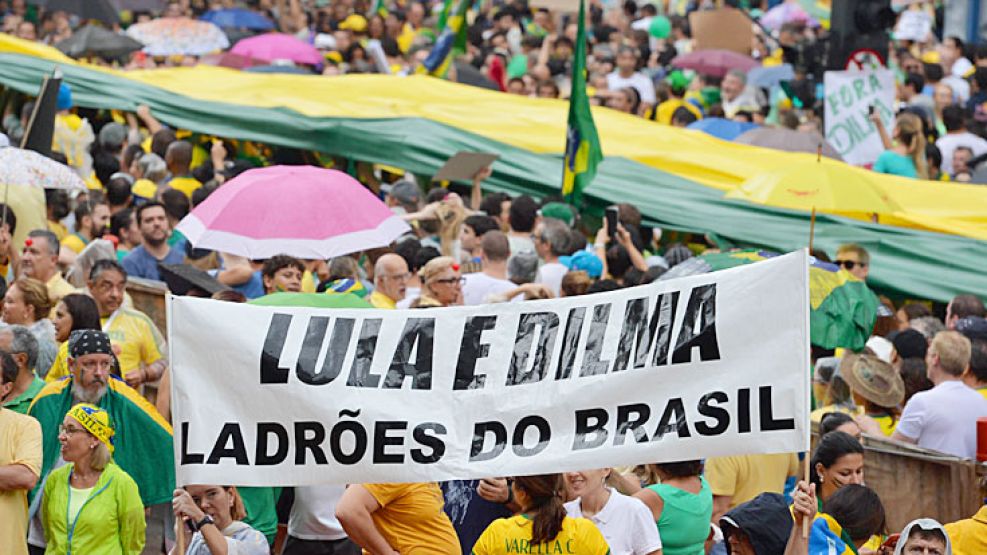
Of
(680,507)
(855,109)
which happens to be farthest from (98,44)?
(680,507)

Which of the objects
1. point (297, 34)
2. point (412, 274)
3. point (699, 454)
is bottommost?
point (297, 34)

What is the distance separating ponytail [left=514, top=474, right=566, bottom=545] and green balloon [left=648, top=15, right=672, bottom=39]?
64.2ft

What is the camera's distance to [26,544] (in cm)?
743

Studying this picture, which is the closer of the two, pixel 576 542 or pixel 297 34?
pixel 576 542

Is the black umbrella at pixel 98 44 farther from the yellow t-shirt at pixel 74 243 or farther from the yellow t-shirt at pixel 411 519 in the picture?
the yellow t-shirt at pixel 411 519

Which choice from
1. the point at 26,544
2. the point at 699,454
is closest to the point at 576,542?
the point at 699,454

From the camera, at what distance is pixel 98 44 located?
2067 cm

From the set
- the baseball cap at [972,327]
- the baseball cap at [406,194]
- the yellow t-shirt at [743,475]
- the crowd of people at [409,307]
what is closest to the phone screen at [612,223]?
the crowd of people at [409,307]

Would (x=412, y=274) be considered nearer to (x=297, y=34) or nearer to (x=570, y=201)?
(x=570, y=201)

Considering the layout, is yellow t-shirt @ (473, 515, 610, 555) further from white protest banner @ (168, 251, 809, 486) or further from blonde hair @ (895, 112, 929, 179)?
blonde hair @ (895, 112, 929, 179)

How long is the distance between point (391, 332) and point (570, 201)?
25.1 ft

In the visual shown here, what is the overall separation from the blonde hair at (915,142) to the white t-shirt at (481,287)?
17.8 ft

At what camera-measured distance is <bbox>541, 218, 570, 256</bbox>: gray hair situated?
38.8 feet

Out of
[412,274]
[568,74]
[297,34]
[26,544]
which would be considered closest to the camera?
[26,544]
